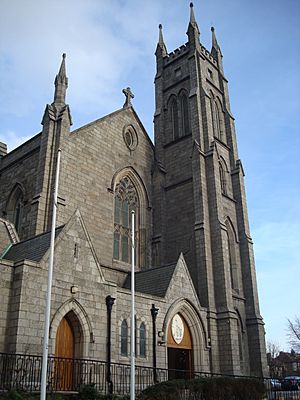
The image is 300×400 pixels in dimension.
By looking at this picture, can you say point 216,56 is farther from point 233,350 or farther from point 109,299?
point 109,299

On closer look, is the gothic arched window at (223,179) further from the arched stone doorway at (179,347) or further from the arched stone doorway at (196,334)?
the arched stone doorway at (179,347)

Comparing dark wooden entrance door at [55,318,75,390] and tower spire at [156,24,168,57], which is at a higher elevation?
tower spire at [156,24,168,57]

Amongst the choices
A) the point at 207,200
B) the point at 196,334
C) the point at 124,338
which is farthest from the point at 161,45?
the point at 124,338

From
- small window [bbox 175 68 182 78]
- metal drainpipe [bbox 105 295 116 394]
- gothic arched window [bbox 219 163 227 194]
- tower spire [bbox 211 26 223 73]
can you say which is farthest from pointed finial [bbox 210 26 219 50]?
metal drainpipe [bbox 105 295 116 394]

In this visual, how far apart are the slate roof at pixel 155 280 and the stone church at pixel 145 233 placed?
71 mm

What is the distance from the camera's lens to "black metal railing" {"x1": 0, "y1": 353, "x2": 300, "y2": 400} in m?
12.2

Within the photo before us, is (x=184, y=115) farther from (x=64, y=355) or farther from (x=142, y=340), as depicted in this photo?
(x=64, y=355)

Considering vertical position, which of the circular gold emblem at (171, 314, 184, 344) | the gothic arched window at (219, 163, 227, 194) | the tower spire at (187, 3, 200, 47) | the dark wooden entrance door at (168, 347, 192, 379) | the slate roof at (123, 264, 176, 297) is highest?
the tower spire at (187, 3, 200, 47)

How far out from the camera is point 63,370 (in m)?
13.8

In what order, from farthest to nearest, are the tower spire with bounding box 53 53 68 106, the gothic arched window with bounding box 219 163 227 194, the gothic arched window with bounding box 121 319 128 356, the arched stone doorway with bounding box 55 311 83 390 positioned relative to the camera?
the gothic arched window with bounding box 219 163 227 194, the tower spire with bounding box 53 53 68 106, the gothic arched window with bounding box 121 319 128 356, the arched stone doorway with bounding box 55 311 83 390

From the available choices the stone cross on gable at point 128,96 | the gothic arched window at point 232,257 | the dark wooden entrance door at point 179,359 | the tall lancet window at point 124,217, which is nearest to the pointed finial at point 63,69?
the stone cross on gable at point 128,96

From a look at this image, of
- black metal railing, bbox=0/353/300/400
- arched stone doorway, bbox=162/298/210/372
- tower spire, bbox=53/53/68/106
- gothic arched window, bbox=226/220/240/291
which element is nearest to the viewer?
black metal railing, bbox=0/353/300/400

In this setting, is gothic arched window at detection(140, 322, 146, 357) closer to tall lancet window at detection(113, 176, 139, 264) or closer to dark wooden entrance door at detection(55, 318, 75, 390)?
dark wooden entrance door at detection(55, 318, 75, 390)

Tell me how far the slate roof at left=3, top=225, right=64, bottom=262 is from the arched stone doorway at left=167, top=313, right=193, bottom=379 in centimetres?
810
